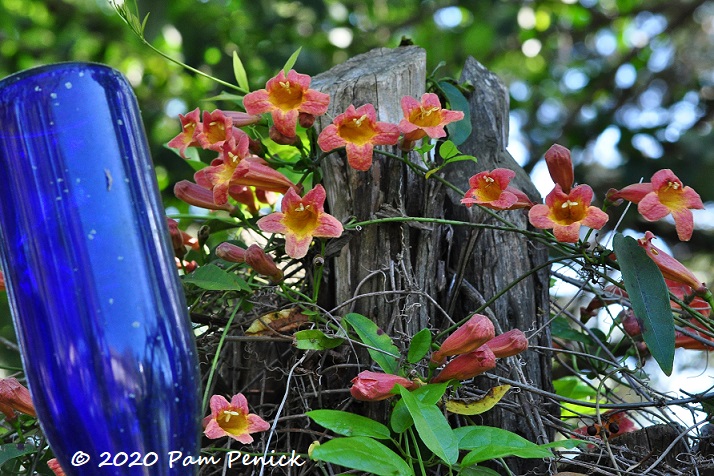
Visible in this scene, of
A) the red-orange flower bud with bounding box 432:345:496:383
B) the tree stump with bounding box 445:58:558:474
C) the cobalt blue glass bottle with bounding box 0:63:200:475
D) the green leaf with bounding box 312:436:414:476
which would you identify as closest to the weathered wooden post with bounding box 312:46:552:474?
the tree stump with bounding box 445:58:558:474

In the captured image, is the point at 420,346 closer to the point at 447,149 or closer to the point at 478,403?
the point at 478,403

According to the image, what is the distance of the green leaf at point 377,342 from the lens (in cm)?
80

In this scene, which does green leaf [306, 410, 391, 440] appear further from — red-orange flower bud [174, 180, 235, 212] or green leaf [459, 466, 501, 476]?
red-orange flower bud [174, 180, 235, 212]

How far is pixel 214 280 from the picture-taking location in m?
0.82

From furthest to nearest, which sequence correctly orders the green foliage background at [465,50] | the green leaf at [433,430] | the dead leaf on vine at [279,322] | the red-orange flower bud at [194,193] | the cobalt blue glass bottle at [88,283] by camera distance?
the green foliage background at [465,50] < the red-orange flower bud at [194,193] < the dead leaf on vine at [279,322] < the green leaf at [433,430] < the cobalt blue glass bottle at [88,283]

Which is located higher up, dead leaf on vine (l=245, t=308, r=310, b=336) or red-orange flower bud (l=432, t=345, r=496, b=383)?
dead leaf on vine (l=245, t=308, r=310, b=336)

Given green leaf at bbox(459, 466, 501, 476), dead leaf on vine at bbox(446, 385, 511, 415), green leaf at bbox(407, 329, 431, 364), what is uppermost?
green leaf at bbox(407, 329, 431, 364)

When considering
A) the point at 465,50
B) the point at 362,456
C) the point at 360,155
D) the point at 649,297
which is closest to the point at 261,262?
the point at 360,155

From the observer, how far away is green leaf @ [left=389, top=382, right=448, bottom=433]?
2.44 feet

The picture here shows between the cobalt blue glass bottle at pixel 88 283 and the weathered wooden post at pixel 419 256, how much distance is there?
1.05 ft

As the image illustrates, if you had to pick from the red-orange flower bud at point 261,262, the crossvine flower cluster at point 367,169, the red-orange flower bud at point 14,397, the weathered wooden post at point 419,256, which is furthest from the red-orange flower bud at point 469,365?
the red-orange flower bud at point 14,397

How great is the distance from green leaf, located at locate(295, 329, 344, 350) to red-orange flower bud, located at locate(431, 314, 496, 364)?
0.11 m

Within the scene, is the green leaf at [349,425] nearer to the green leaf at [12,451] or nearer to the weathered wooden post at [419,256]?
the weathered wooden post at [419,256]

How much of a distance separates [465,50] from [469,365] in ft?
8.21
